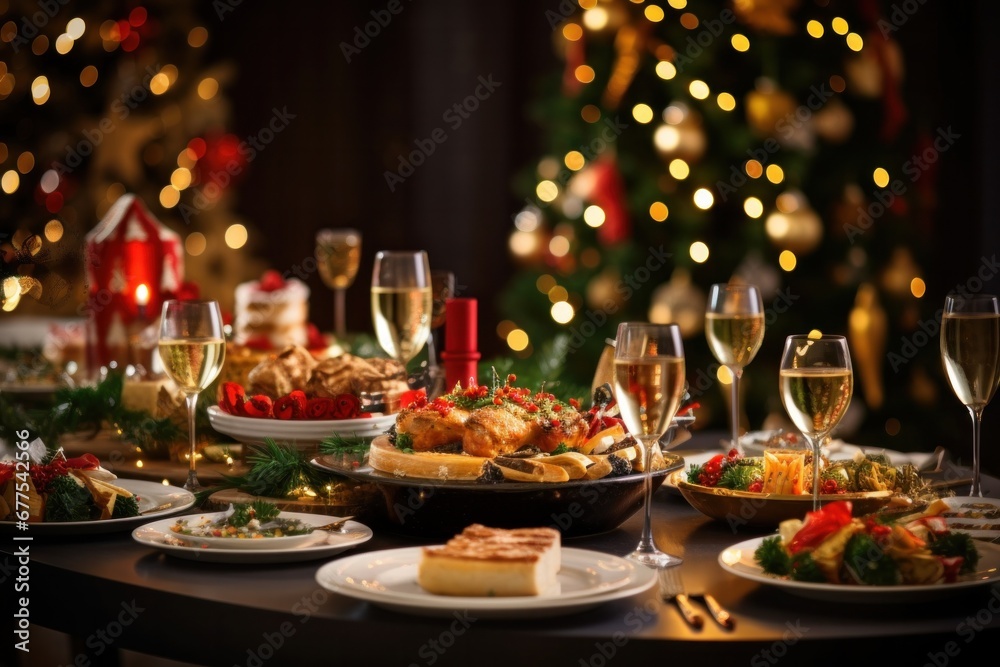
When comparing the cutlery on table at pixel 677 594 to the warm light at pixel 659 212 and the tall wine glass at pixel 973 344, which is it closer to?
the tall wine glass at pixel 973 344

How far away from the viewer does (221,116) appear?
23.7ft

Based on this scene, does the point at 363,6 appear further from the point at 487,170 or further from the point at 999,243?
the point at 999,243

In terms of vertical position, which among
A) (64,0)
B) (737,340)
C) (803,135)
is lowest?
(737,340)

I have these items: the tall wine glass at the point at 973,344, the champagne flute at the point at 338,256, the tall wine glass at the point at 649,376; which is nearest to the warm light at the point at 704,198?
the champagne flute at the point at 338,256

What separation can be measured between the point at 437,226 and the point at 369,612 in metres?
6.10

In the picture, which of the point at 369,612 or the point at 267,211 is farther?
the point at 267,211

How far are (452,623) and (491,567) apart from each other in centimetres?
8

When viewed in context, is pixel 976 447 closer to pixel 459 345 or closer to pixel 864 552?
pixel 864 552

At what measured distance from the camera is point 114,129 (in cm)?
700

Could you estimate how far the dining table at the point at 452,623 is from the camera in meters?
1.37

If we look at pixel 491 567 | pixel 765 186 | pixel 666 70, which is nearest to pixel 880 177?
pixel 765 186

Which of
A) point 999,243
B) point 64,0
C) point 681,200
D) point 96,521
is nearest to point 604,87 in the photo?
point 681,200

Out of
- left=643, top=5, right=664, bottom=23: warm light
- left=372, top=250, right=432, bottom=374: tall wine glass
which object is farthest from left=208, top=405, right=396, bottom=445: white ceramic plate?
left=643, top=5, right=664, bottom=23: warm light

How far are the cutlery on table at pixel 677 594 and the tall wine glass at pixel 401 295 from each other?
1109mm
